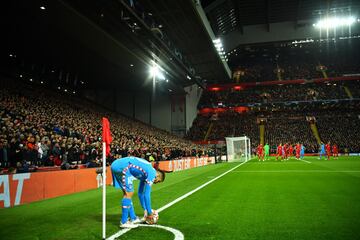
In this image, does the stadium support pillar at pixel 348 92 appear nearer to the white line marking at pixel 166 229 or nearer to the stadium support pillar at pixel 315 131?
the stadium support pillar at pixel 315 131

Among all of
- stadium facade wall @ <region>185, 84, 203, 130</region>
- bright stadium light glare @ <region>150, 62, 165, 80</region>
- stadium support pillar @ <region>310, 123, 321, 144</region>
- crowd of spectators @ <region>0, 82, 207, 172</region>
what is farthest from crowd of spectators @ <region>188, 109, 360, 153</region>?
crowd of spectators @ <region>0, 82, 207, 172</region>

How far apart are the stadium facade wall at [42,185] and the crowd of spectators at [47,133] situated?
101cm

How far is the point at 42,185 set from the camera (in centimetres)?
1035

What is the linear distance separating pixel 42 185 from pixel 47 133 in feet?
25.5

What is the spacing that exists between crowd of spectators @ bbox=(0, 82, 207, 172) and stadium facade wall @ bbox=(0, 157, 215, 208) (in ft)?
3.32

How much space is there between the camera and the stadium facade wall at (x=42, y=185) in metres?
8.95

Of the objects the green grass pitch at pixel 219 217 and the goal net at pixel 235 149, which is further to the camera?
the goal net at pixel 235 149

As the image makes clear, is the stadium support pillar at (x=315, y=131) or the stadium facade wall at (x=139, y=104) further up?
the stadium facade wall at (x=139, y=104)

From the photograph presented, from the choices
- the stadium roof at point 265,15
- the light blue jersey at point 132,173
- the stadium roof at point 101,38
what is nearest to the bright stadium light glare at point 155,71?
the stadium roof at point 101,38

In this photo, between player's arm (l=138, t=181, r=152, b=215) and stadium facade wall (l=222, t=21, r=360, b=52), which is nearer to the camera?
player's arm (l=138, t=181, r=152, b=215)

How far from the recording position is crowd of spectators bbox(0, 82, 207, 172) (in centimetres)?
1278

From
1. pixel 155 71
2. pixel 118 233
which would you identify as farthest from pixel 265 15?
pixel 118 233

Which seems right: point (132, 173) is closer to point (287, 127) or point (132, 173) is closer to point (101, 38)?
point (101, 38)

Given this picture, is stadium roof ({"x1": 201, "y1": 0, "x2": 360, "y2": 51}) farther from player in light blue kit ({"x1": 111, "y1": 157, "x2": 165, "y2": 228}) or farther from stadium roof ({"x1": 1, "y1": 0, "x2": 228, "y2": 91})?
player in light blue kit ({"x1": 111, "y1": 157, "x2": 165, "y2": 228})
